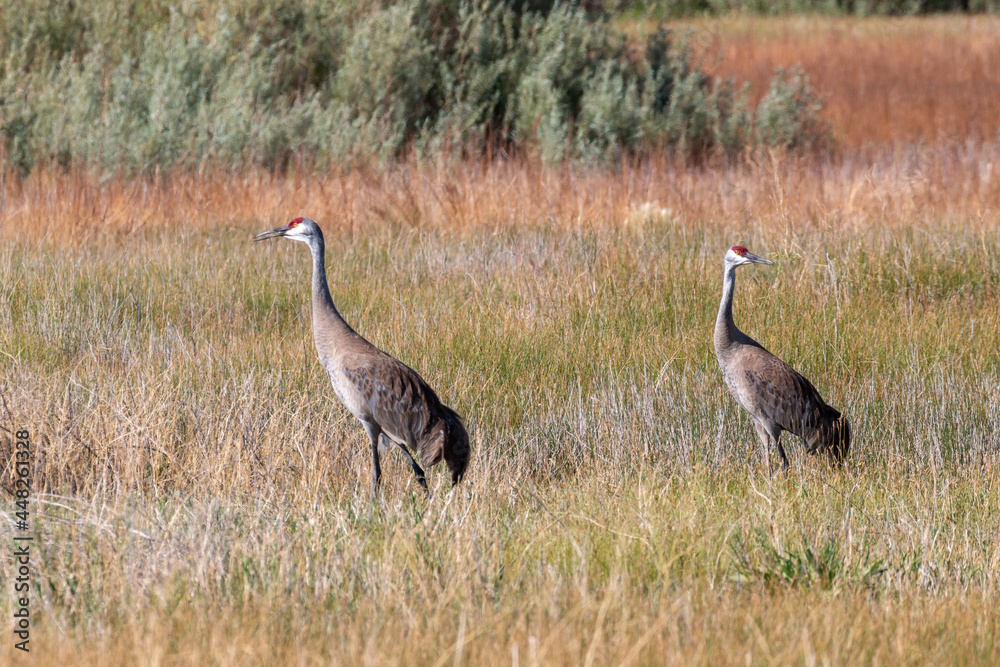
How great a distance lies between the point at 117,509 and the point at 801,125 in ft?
45.3

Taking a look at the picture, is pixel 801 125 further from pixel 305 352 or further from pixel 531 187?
pixel 305 352

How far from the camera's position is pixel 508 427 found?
547 centimetres

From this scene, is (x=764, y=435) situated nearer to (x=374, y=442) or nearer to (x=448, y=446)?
(x=448, y=446)

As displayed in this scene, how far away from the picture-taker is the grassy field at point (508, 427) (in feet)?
10.2

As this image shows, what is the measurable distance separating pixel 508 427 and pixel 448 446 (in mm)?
818

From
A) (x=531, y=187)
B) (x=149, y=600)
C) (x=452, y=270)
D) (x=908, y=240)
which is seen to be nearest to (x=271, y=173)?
(x=531, y=187)

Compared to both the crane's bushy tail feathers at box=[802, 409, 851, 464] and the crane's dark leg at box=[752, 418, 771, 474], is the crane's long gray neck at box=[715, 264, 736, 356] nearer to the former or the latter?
the crane's dark leg at box=[752, 418, 771, 474]

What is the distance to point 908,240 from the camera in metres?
8.46

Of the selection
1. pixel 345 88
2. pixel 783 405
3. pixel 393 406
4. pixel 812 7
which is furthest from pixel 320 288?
pixel 812 7

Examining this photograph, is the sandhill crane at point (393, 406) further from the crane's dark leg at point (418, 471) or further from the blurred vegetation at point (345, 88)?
the blurred vegetation at point (345, 88)

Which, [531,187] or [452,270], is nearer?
[452,270]

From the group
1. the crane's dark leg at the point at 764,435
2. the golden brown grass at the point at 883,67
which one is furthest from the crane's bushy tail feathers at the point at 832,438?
the golden brown grass at the point at 883,67

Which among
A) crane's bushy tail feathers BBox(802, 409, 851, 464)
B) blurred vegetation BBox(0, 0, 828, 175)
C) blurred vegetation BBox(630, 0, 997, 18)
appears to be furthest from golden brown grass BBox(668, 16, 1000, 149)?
crane's bushy tail feathers BBox(802, 409, 851, 464)

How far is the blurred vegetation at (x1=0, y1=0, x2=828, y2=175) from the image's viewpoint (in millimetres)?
11773
